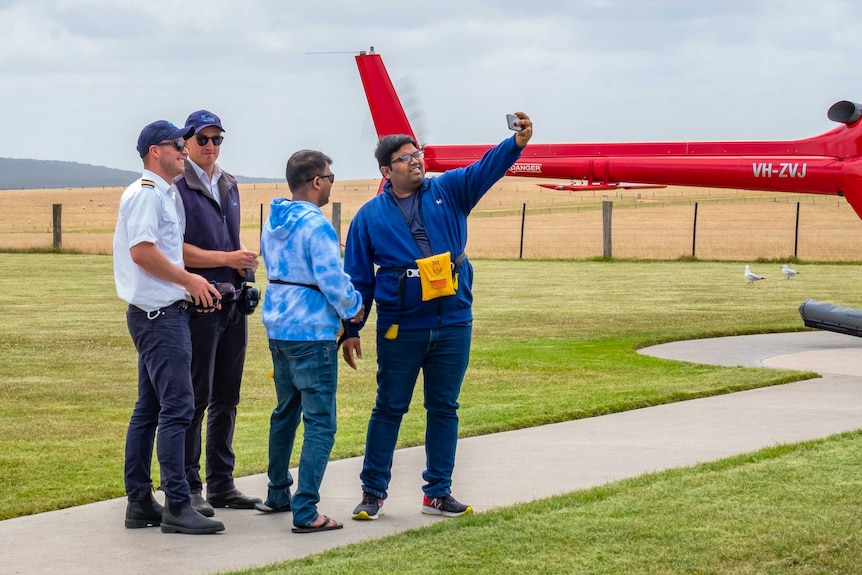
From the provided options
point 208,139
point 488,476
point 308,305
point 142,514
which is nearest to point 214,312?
point 308,305

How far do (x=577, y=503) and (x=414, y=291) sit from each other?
138cm

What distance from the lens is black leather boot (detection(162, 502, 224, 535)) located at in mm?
5895

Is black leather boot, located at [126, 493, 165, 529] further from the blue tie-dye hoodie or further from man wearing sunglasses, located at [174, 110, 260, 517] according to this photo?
the blue tie-dye hoodie

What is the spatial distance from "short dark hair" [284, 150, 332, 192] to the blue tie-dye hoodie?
0.10 metres

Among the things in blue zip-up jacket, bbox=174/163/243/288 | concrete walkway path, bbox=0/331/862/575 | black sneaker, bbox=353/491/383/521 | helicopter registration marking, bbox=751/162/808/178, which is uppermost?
helicopter registration marking, bbox=751/162/808/178

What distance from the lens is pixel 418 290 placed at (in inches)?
241

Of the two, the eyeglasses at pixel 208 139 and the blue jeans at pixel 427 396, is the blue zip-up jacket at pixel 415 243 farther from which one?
the eyeglasses at pixel 208 139

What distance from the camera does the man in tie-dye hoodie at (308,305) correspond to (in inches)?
232

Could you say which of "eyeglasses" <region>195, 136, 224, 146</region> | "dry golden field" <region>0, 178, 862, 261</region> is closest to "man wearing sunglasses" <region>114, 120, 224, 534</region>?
"eyeglasses" <region>195, 136, 224, 146</region>

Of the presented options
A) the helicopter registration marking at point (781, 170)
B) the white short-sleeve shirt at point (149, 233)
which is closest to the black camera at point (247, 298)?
the white short-sleeve shirt at point (149, 233)

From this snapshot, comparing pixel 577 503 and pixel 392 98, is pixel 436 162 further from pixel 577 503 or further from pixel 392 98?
pixel 577 503

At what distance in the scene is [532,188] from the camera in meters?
133

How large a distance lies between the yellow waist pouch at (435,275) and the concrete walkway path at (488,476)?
1130 millimetres

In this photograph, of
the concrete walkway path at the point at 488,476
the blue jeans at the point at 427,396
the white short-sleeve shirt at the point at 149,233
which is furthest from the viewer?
the blue jeans at the point at 427,396
